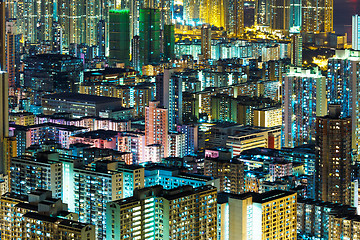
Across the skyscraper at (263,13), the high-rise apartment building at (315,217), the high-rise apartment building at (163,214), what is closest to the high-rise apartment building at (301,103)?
the high-rise apartment building at (315,217)

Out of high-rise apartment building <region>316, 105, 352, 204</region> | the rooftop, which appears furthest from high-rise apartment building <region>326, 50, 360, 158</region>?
the rooftop

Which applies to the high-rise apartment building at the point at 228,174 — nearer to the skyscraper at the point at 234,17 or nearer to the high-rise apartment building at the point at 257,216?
the high-rise apartment building at the point at 257,216

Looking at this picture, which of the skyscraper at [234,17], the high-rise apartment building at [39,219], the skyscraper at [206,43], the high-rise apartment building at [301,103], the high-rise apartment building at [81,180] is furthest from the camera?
the skyscraper at [234,17]

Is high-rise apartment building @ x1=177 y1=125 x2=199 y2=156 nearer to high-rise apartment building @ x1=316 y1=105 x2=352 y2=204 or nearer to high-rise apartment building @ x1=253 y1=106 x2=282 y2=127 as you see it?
high-rise apartment building @ x1=253 y1=106 x2=282 y2=127

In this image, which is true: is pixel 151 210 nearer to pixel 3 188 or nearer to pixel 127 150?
pixel 3 188

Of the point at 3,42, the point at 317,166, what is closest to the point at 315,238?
the point at 317,166

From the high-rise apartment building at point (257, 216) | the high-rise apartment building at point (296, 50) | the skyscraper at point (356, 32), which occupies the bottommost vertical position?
the high-rise apartment building at point (257, 216)

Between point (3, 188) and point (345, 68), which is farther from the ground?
point (345, 68)
